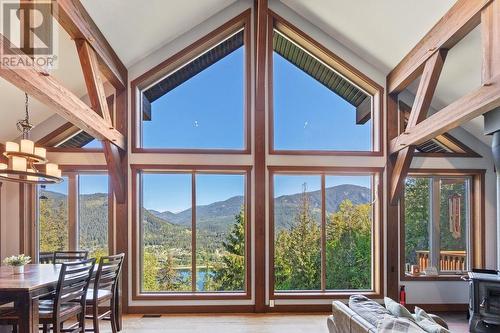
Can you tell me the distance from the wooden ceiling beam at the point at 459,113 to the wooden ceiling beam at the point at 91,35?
4.24 m

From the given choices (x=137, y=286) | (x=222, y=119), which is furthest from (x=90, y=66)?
(x=137, y=286)

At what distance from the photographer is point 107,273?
4.59 meters

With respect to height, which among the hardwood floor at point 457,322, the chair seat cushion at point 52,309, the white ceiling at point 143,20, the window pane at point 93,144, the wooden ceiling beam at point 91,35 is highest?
the white ceiling at point 143,20

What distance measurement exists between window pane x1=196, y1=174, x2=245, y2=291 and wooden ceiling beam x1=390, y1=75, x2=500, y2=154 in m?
2.79

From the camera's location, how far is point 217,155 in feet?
20.1

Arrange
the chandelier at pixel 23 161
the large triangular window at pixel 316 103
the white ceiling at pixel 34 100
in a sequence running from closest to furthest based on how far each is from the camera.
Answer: the chandelier at pixel 23 161 → the white ceiling at pixel 34 100 → the large triangular window at pixel 316 103

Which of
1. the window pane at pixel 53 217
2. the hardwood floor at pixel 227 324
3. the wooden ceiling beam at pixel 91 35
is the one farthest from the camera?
the window pane at pixel 53 217

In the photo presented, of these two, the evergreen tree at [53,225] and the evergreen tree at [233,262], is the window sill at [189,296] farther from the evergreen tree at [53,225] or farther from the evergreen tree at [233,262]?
the evergreen tree at [53,225]

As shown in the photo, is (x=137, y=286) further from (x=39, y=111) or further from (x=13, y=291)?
(x=39, y=111)

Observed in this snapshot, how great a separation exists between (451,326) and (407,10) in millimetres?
4494

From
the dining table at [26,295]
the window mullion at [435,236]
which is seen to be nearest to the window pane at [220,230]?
the dining table at [26,295]

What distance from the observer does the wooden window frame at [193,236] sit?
19.5 feet

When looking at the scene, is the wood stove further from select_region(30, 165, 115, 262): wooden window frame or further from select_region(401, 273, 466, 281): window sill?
select_region(30, 165, 115, 262): wooden window frame

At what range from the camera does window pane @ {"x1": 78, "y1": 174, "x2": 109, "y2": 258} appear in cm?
600
